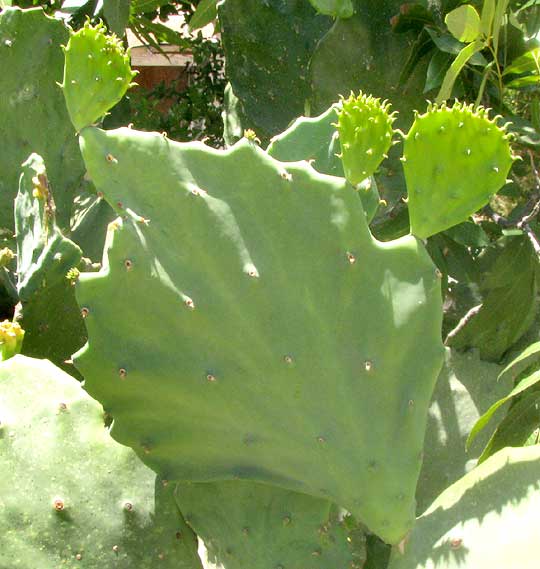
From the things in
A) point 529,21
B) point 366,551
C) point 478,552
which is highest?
point 529,21

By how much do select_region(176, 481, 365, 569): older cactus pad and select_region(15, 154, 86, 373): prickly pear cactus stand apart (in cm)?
43

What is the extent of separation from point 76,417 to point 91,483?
3.8 inches

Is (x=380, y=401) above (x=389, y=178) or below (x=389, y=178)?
above

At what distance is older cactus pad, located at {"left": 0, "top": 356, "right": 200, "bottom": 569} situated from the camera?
1108mm

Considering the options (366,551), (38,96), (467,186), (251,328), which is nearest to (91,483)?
(251,328)

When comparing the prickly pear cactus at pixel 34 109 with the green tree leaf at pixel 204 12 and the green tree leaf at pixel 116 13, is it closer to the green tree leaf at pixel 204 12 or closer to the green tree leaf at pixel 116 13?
the green tree leaf at pixel 116 13

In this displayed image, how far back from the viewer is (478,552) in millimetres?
939

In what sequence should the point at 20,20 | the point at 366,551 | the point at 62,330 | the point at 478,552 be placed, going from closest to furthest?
the point at 478,552, the point at 366,551, the point at 62,330, the point at 20,20

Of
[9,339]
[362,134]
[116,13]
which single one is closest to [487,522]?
[362,134]

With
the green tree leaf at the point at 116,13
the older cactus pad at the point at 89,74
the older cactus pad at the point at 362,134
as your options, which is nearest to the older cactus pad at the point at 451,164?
the older cactus pad at the point at 362,134

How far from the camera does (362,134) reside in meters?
0.98

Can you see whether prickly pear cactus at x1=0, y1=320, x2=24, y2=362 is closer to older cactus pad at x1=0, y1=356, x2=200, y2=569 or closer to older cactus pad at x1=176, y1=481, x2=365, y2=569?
older cactus pad at x1=0, y1=356, x2=200, y2=569

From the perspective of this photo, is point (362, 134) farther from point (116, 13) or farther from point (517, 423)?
point (116, 13)

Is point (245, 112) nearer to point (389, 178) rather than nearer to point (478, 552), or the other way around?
point (389, 178)
